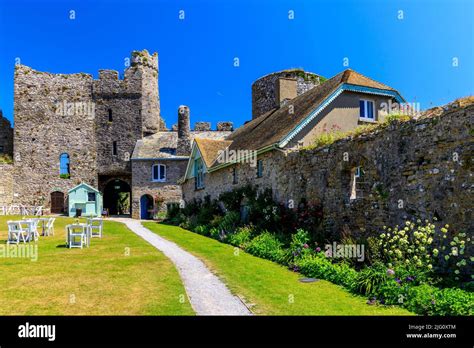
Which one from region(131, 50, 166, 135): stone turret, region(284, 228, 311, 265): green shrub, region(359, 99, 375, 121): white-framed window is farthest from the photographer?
region(131, 50, 166, 135): stone turret

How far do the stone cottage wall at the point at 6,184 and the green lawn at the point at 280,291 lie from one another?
3300 centimetres

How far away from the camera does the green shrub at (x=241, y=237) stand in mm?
15669

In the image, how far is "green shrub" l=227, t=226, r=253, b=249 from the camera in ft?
51.4

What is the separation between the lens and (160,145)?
4006 cm

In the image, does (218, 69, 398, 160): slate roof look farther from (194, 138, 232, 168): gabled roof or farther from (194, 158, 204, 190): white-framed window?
(194, 158, 204, 190): white-framed window

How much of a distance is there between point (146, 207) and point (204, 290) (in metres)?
31.2

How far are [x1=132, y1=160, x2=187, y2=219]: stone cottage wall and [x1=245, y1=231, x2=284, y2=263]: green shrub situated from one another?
79.7 ft

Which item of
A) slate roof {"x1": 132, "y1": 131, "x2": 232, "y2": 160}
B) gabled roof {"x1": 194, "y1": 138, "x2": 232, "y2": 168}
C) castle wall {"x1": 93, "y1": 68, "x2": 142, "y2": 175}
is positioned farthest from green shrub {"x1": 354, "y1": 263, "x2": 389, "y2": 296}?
castle wall {"x1": 93, "y1": 68, "x2": 142, "y2": 175}

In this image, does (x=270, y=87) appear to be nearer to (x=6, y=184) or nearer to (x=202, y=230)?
(x=202, y=230)
